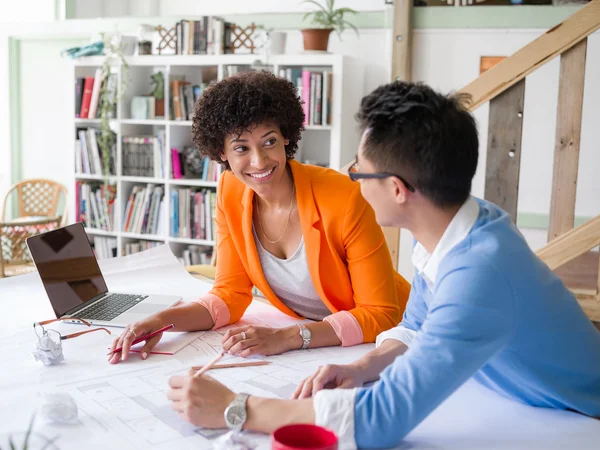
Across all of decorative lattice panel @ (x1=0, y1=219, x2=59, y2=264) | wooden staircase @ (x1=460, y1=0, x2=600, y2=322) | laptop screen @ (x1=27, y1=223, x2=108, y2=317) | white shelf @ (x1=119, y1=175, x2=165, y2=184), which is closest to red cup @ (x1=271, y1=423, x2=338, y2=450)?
laptop screen @ (x1=27, y1=223, x2=108, y2=317)

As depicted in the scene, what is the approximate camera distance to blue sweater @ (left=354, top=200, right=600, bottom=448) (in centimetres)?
100

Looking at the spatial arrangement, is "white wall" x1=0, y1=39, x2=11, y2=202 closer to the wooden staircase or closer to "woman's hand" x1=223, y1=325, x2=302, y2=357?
the wooden staircase

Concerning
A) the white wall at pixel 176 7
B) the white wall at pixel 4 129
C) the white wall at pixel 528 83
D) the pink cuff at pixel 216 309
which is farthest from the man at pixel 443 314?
the white wall at pixel 4 129

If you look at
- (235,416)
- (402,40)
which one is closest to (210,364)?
(235,416)

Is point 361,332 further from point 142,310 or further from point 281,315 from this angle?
point 142,310

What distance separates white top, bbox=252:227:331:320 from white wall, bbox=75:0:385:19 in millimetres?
3777

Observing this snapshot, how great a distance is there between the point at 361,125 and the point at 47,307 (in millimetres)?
1160

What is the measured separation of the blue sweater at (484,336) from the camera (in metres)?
1.00

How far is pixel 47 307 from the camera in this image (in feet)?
6.08

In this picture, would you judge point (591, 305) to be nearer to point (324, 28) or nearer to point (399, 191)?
point (399, 191)

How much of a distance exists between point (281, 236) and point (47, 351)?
0.68m

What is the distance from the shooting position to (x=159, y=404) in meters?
1.20

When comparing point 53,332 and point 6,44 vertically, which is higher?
point 6,44

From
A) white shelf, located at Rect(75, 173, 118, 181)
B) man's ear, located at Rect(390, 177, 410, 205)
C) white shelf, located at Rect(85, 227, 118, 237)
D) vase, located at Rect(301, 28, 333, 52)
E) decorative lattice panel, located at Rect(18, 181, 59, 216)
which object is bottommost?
white shelf, located at Rect(85, 227, 118, 237)
